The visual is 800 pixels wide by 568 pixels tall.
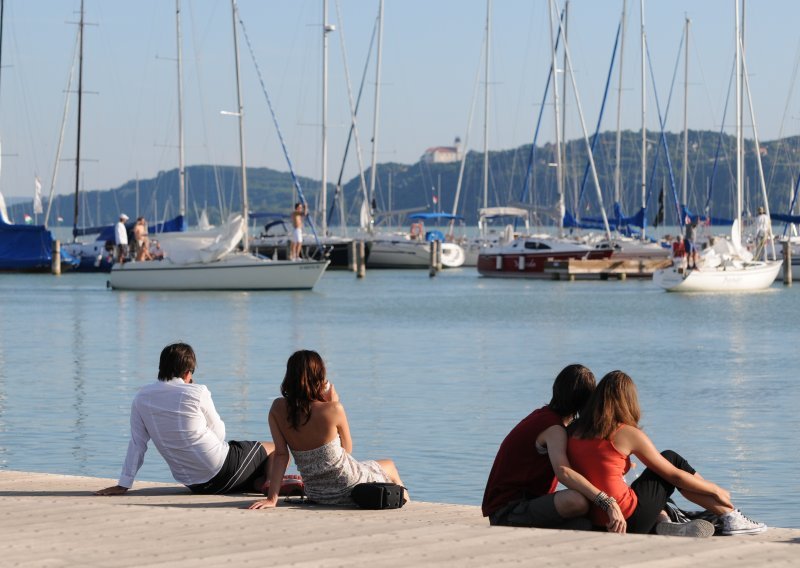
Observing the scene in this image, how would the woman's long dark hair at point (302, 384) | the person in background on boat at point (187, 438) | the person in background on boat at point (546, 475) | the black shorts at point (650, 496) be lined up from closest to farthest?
the person in background on boat at point (546, 475) → the black shorts at point (650, 496) → the woman's long dark hair at point (302, 384) → the person in background on boat at point (187, 438)

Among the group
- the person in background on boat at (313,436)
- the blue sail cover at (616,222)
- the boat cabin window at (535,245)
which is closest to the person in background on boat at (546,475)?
the person in background on boat at (313,436)

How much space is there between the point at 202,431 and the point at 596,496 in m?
2.74

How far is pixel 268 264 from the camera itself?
168ft

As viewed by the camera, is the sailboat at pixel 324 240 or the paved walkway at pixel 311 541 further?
the sailboat at pixel 324 240

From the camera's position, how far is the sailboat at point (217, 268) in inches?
2013

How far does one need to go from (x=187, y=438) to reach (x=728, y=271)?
142ft

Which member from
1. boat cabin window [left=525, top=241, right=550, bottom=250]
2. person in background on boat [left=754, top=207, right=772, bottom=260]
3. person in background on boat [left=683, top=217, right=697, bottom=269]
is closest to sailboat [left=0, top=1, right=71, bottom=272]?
boat cabin window [left=525, top=241, right=550, bottom=250]

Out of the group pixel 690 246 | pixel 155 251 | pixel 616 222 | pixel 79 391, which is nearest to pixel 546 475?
pixel 79 391

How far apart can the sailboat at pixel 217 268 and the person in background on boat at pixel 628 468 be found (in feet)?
140

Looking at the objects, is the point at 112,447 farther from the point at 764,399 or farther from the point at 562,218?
the point at 562,218

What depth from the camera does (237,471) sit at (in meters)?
9.73

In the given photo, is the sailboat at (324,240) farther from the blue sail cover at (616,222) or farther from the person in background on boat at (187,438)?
the person in background on boat at (187,438)

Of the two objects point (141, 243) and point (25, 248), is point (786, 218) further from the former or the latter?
point (25, 248)

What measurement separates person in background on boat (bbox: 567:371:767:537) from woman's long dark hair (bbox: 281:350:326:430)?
156cm
